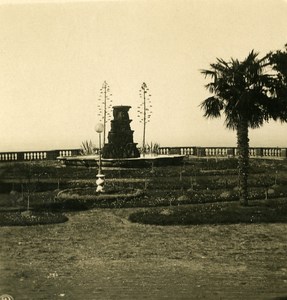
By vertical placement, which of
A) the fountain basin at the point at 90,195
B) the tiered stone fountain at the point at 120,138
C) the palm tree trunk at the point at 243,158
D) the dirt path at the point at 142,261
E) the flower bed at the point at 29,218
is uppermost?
the tiered stone fountain at the point at 120,138

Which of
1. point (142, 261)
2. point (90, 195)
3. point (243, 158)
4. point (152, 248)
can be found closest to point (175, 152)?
point (90, 195)

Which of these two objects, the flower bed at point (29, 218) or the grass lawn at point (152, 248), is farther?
the flower bed at point (29, 218)

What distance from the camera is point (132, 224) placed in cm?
1753

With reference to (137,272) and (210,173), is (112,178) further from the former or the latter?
(137,272)

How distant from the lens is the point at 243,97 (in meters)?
19.6

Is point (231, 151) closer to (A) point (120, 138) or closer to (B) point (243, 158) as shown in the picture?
(A) point (120, 138)

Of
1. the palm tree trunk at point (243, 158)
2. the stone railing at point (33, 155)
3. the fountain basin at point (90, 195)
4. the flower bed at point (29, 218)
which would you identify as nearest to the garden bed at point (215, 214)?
the palm tree trunk at point (243, 158)

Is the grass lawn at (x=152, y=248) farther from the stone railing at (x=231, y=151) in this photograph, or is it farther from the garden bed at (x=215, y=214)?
the stone railing at (x=231, y=151)

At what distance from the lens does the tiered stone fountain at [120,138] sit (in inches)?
1586

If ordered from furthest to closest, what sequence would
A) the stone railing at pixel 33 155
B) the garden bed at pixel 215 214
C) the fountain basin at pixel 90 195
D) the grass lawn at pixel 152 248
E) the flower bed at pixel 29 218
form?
the stone railing at pixel 33 155 < the fountain basin at pixel 90 195 < the garden bed at pixel 215 214 < the flower bed at pixel 29 218 < the grass lawn at pixel 152 248

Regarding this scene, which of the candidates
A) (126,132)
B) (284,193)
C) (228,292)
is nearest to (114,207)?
(284,193)

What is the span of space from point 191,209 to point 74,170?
658 inches

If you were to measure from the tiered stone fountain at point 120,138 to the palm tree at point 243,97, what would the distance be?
20.0m

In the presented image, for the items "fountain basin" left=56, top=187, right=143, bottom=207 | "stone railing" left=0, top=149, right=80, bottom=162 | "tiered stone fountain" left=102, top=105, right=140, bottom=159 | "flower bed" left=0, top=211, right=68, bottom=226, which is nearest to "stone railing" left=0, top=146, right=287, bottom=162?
"stone railing" left=0, top=149, right=80, bottom=162
